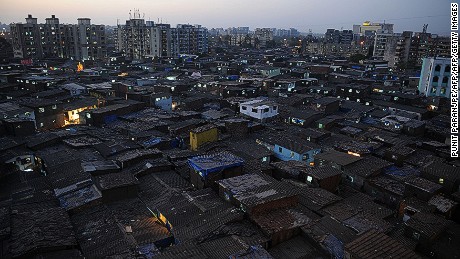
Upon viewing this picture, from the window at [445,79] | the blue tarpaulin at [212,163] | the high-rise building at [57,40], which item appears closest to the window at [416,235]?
the blue tarpaulin at [212,163]

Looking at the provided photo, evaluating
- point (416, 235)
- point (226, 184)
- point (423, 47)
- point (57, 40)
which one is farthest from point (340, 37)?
point (226, 184)

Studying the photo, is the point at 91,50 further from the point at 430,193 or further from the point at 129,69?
the point at 430,193

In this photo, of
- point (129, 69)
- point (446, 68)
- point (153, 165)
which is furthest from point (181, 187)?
point (129, 69)

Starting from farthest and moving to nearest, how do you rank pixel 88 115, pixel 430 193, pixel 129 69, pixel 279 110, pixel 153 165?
pixel 129 69 → pixel 279 110 → pixel 88 115 → pixel 153 165 → pixel 430 193

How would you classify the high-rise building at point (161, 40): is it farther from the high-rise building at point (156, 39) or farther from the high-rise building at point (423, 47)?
the high-rise building at point (423, 47)

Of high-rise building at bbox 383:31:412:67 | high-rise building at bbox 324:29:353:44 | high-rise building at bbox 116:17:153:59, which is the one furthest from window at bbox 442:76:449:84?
high-rise building at bbox 324:29:353:44
